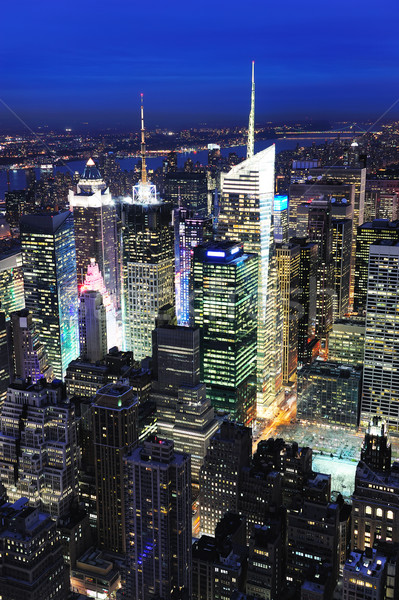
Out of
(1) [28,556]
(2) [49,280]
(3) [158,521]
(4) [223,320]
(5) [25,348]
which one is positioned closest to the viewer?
(1) [28,556]

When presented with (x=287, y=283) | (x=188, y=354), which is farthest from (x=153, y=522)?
(x=287, y=283)

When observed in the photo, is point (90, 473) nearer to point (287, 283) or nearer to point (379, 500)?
point (379, 500)

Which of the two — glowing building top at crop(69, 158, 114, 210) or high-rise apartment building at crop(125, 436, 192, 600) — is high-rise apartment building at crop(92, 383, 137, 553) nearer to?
high-rise apartment building at crop(125, 436, 192, 600)

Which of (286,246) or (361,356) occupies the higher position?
(286,246)

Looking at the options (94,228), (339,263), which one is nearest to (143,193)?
(94,228)

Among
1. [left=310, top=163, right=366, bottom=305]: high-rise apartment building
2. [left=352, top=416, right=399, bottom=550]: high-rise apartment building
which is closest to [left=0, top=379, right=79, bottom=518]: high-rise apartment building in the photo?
[left=352, top=416, right=399, bottom=550]: high-rise apartment building

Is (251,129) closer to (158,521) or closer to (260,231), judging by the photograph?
(260,231)

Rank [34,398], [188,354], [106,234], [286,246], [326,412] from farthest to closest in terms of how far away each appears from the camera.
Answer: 1. [106,234]
2. [286,246]
3. [326,412]
4. [188,354]
5. [34,398]

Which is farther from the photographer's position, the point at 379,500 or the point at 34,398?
the point at 34,398
